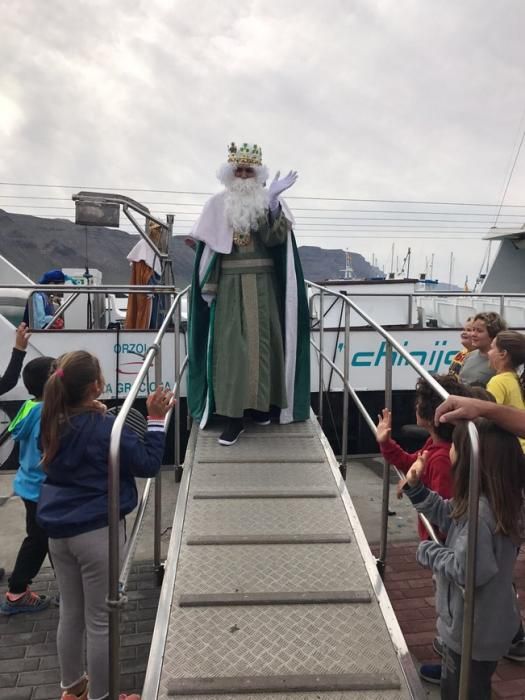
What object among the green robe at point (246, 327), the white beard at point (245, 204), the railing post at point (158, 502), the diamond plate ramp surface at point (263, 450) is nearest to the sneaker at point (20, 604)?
the railing post at point (158, 502)

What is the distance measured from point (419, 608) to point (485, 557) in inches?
60.2

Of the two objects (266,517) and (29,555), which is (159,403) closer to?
(266,517)

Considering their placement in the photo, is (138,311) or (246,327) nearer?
(246,327)

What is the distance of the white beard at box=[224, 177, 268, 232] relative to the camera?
3.57m

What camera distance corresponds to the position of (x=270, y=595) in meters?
2.33

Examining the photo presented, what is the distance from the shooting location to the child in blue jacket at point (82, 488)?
79.4 inches

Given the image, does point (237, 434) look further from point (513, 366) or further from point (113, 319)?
point (113, 319)

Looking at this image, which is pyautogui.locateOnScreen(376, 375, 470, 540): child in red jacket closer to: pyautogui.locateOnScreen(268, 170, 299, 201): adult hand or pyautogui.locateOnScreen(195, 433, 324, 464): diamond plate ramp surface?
pyautogui.locateOnScreen(195, 433, 324, 464): diamond plate ramp surface

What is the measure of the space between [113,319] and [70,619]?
8.29 m

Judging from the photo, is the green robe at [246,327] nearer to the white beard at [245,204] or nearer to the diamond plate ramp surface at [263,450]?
the white beard at [245,204]

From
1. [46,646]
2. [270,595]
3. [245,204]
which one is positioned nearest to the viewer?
[270,595]

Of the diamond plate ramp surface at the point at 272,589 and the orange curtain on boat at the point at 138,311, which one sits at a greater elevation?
the orange curtain on boat at the point at 138,311

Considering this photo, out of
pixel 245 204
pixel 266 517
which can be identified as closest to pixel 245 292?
pixel 245 204

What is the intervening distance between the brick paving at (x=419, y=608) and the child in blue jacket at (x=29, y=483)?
6.46 ft
